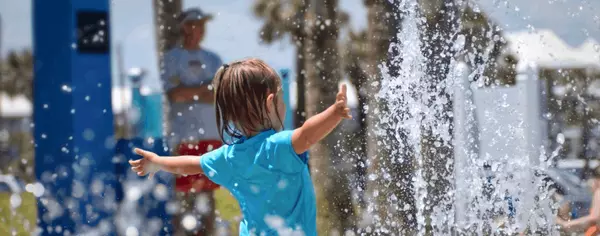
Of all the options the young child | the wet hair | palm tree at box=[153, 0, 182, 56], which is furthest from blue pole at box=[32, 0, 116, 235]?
the wet hair

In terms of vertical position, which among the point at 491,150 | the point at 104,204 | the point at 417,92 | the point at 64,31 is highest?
the point at 64,31

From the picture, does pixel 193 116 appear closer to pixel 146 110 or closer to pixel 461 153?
pixel 146 110

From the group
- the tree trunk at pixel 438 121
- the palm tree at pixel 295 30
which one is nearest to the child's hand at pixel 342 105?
the tree trunk at pixel 438 121

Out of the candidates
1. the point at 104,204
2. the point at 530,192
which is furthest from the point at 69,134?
the point at 530,192

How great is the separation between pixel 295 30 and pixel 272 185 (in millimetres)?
4633

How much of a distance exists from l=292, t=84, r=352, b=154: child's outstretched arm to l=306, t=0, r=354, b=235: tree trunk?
335 cm

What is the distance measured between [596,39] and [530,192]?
7.77 feet

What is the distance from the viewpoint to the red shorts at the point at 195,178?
5469mm

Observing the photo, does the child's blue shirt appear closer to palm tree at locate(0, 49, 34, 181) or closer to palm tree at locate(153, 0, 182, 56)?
palm tree at locate(153, 0, 182, 56)

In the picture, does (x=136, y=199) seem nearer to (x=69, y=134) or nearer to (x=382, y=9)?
(x=69, y=134)

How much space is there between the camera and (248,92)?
2.59 metres

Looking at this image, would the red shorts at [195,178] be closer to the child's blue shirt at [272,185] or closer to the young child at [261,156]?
the young child at [261,156]

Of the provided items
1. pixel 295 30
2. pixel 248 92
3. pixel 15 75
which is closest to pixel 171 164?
pixel 248 92

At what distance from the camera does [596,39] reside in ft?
21.2
